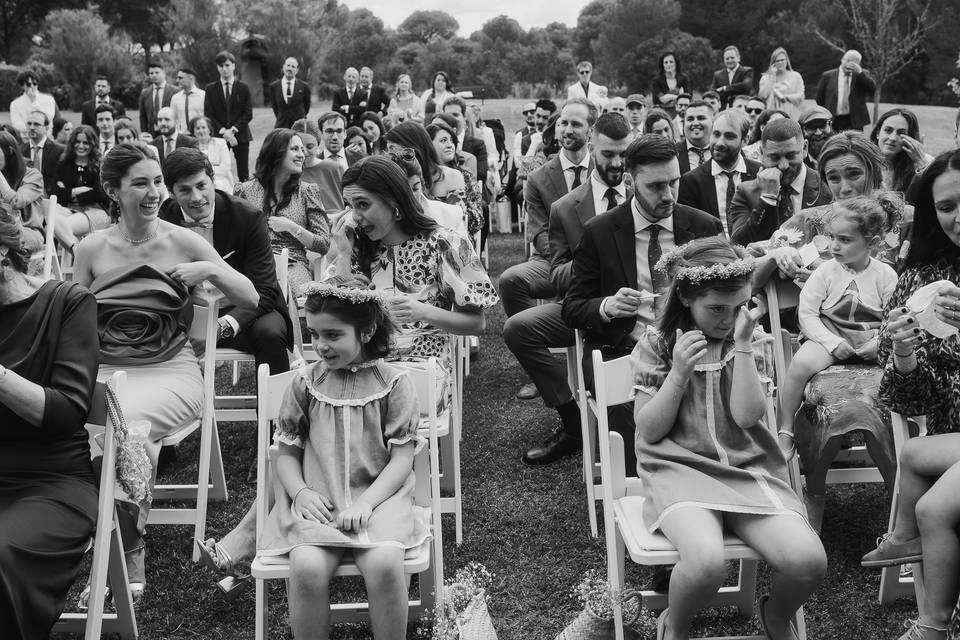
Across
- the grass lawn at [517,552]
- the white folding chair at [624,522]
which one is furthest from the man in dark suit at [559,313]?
the white folding chair at [624,522]

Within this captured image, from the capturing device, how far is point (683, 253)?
10.6 ft

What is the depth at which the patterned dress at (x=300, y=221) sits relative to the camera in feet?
20.5

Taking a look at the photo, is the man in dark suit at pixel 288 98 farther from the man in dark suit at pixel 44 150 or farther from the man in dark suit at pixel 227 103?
the man in dark suit at pixel 44 150

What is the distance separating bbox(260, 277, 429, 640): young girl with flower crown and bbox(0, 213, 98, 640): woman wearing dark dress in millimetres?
631

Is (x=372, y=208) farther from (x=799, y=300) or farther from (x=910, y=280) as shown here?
(x=910, y=280)

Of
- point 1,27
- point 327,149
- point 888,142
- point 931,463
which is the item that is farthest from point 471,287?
point 1,27

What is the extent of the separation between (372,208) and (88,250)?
129 cm

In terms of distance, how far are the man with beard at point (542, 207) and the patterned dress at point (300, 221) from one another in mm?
1364

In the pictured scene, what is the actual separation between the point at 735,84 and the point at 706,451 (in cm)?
1248

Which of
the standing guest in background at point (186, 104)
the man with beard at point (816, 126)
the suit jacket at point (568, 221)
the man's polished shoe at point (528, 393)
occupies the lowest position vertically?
the man's polished shoe at point (528, 393)

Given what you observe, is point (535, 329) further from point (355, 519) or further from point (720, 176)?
point (355, 519)

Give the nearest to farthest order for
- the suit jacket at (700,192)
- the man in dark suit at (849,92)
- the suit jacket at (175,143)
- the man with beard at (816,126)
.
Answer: the suit jacket at (700,192)
the man with beard at (816,126)
the suit jacket at (175,143)
the man in dark suit at (849,92)

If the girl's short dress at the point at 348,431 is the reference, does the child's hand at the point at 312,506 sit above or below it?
below

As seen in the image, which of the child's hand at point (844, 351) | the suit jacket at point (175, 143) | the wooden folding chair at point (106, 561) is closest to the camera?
the wooden folding chair at point (106, 561)
